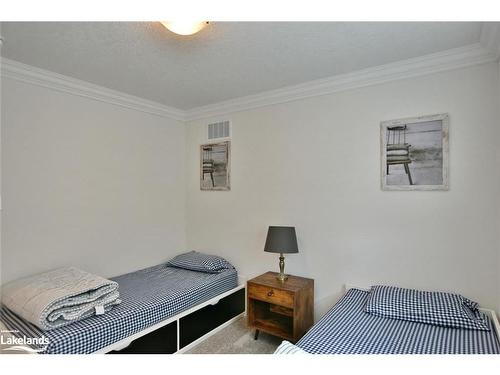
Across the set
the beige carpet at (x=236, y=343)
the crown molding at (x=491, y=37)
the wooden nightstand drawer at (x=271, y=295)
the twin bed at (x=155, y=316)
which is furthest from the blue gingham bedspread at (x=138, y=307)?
the crown molding at (x=491, y=37)

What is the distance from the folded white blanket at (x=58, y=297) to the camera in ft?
6.23

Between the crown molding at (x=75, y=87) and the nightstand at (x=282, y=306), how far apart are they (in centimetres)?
226

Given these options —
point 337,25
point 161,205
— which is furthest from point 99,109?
point 337,25

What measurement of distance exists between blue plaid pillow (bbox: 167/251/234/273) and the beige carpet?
0.62m

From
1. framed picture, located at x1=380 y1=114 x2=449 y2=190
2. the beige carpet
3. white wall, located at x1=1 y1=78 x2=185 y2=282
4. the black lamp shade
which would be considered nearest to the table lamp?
the black lamp shade

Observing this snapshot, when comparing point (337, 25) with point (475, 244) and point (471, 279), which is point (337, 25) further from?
point (471, 279)

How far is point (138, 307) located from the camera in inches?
90.0

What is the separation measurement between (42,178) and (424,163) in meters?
3.19

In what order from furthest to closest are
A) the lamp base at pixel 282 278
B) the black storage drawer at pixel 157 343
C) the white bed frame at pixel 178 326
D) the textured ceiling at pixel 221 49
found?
the lamp base at pixel 282 278 < the black storage drawer at pixel 157 343 < the white bed frame at pixel 178 326 < the textured ceiling at pixel 221 49

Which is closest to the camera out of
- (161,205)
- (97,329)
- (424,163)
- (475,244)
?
(97,329)

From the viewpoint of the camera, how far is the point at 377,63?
7.84ft

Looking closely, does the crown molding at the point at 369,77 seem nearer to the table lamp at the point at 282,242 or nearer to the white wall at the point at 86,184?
the white wall at the point at 86,184

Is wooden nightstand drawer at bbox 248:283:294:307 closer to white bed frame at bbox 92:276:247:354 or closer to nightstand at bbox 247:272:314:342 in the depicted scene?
nightstand at bbox 247:272:314:342

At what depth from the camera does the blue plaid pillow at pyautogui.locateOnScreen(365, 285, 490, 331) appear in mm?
1878
